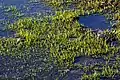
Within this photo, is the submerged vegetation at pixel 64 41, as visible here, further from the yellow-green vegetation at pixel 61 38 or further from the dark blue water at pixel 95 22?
the dark blue water at pixel 95 22

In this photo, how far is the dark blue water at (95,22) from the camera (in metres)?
11.6

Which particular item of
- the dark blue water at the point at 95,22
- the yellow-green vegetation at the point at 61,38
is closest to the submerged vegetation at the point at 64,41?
the yellow-green vegetation at the point at 61,38

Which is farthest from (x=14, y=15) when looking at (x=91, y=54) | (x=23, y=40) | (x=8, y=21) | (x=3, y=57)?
(x=91, y=54)

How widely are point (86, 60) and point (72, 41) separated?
117 cm

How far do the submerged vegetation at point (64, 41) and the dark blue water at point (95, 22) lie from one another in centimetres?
26

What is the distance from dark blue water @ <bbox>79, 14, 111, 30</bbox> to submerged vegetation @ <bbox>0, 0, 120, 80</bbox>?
0.26 metres

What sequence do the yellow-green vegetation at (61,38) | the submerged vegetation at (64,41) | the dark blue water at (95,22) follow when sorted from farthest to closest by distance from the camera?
the dark blue water at (95,22) → the yellow-green vegetation at (61,38) → the submerged vegetation at (64,41)

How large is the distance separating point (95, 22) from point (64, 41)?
1722mm

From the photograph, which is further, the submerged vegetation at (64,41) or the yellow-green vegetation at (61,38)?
the yellow-green vegetation at (61,38)

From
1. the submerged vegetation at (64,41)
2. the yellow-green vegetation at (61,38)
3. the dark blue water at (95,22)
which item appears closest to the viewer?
the submerged vegetation at (64,41)

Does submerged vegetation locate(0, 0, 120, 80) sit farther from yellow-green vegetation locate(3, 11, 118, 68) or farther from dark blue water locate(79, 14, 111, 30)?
dark blue water locate(79, 14, 111, 30)

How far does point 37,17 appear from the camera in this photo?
Answer: 41.5 feet

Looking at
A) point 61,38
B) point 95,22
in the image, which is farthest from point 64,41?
point 95,22

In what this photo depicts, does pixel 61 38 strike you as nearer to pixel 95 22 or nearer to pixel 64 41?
pixel 64 41
